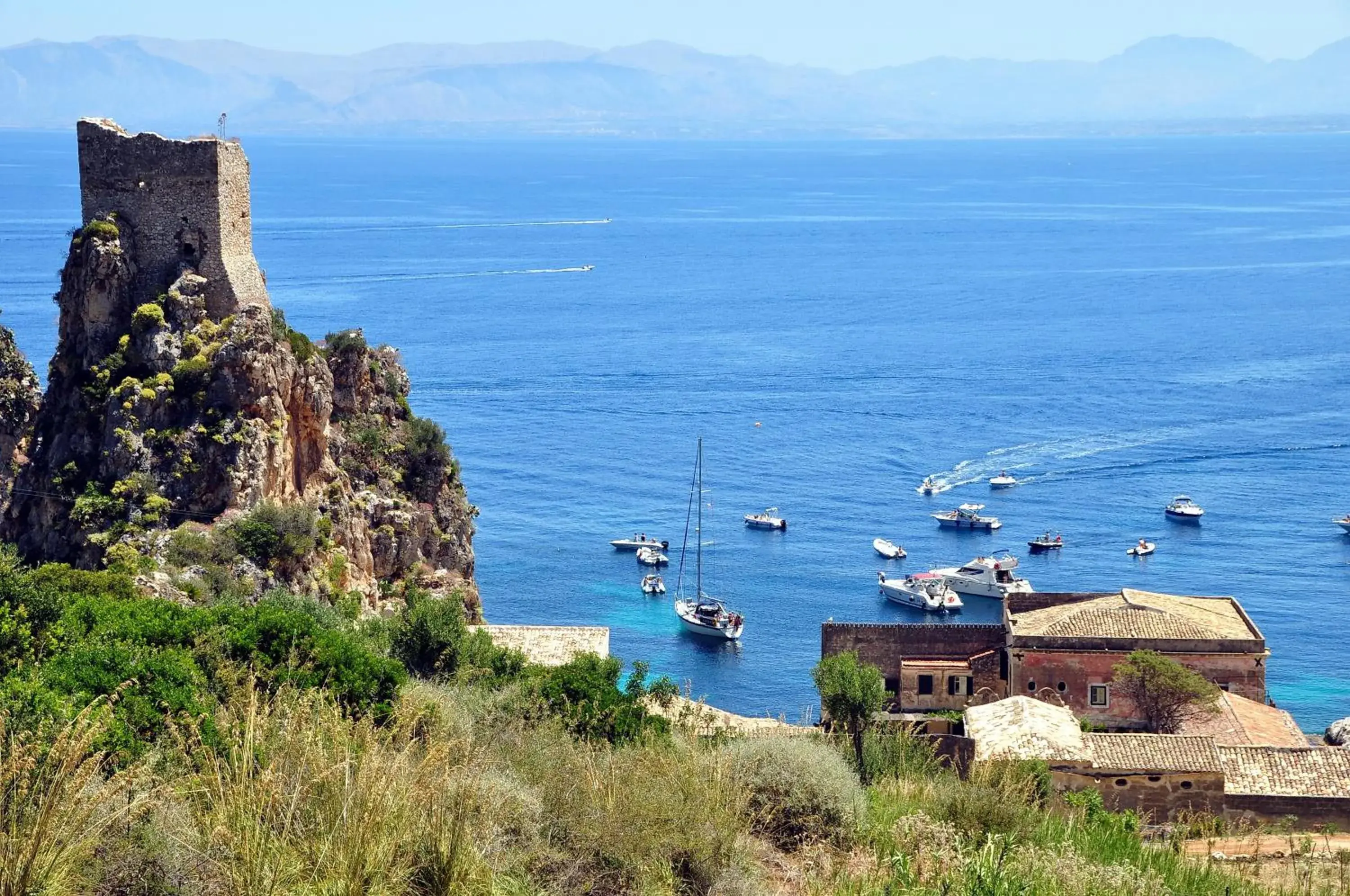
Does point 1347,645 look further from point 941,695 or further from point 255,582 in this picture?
point 255,582

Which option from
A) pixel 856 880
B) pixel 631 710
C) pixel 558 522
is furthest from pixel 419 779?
pixel 558 522

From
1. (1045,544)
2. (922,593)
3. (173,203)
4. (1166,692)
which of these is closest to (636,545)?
(922,593)

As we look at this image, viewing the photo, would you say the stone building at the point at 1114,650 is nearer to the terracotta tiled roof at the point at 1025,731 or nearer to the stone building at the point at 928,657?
the stone building at the point at 928,657

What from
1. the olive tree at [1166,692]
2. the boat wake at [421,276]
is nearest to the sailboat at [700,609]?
the olive tree at [1166,692]

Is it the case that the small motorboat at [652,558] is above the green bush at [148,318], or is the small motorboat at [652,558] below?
below

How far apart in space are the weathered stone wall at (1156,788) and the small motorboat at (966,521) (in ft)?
153

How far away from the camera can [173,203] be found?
32.2 m

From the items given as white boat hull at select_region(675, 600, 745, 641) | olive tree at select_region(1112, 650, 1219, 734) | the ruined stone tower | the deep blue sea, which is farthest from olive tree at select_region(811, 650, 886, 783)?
white boat hull at select_region(675, 600, 745, 641)

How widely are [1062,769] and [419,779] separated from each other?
19398 millimetres

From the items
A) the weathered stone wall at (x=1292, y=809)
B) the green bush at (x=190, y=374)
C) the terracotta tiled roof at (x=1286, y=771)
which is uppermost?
the green bush at (x=190, y=374)

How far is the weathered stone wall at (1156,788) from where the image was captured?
2919cm

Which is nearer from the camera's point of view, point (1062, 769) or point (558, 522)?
point (1062, 769)

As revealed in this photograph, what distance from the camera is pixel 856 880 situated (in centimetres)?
1506

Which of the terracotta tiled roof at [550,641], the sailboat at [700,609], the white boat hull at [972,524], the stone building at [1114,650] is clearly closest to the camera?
the terracotta tiled roof at [550,641]
